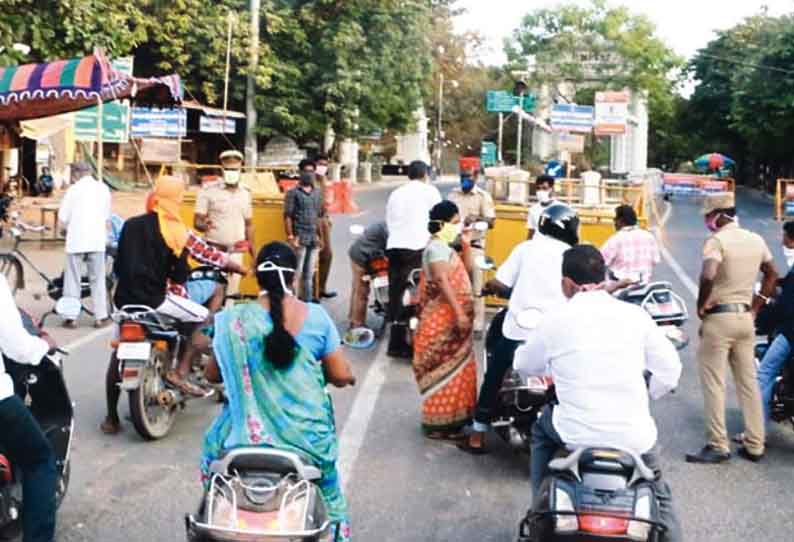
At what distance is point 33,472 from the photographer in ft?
15.0

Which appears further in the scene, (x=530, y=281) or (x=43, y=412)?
(x=530, y=281)

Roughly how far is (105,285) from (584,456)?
8456mm

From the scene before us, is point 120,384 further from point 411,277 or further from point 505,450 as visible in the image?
point 411,277

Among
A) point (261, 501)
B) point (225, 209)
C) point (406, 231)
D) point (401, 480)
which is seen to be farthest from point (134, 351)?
point (225, 209)

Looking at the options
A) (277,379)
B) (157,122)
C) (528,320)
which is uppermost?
(157,122)

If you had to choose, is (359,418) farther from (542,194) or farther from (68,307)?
(542,194)

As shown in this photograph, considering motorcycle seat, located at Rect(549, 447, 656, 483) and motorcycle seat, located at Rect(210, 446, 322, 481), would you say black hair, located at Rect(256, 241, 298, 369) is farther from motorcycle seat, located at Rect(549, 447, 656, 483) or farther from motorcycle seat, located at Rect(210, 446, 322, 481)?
motorcycle seat, located at Rect(549, 447, 656, 483)

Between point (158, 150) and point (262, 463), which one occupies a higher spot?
point (158, 150)

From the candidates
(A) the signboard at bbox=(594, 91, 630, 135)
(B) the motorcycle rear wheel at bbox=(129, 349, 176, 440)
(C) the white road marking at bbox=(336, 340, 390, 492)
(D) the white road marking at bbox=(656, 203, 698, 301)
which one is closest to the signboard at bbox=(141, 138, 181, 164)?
(A) the signboard at bbox=(594, 91, 630, 135)

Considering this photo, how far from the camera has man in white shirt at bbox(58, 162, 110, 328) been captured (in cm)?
1117

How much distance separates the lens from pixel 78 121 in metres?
18.9

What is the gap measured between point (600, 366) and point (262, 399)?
1.34 m

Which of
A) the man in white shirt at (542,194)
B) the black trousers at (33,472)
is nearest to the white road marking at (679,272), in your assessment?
the man in white shirt at (542,194)

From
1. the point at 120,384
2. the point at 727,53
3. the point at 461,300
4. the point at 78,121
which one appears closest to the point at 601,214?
the point at 461,300
